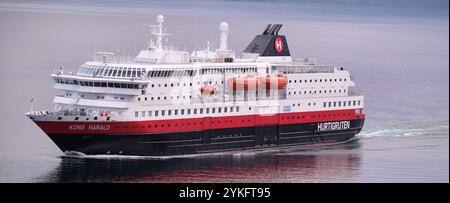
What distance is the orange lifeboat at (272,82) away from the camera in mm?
49062

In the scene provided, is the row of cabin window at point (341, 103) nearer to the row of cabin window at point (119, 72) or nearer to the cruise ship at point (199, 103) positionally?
the cruise ship at point (199, 103)

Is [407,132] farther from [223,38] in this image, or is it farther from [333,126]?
[223,38]

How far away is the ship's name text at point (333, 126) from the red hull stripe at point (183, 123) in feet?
0.51

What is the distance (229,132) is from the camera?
47.9 meters

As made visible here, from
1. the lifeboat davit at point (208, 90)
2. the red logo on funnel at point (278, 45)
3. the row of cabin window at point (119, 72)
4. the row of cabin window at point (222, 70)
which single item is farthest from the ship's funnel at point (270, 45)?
the row of cabin window at point (119, 72)

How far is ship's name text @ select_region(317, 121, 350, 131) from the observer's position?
168 feet

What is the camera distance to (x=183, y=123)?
4638 centimetres

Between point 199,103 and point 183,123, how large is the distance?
1.06 meters

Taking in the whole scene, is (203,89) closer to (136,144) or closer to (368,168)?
(136,144)

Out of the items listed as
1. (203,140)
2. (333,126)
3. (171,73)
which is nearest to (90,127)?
(171,73)

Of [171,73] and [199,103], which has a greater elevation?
[171,73]

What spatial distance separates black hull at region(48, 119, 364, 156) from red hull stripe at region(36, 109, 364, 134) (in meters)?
0.15

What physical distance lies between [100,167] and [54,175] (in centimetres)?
193

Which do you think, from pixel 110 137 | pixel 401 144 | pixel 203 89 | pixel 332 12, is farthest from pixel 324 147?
pixel 332 12
